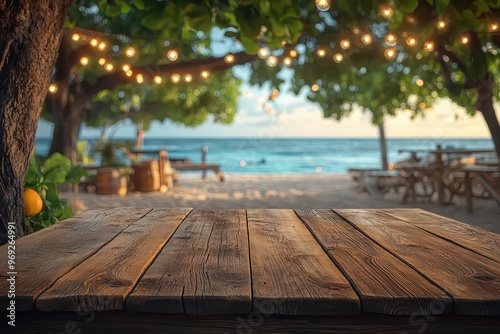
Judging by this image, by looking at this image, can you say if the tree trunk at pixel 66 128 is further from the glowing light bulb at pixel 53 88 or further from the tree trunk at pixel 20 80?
the tree trunk at pixel 20 80

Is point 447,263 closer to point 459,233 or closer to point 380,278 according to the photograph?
point 380,278

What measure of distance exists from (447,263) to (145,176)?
Result: 1009 cm

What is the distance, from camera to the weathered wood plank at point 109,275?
1.18m

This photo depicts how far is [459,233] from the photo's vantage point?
6.54 feet

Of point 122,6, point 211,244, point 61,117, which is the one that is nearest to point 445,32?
point 122,6

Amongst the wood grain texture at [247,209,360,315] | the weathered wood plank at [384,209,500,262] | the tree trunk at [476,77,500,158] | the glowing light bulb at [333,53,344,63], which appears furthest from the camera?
the glowing light bulb at [333,53,344,63]

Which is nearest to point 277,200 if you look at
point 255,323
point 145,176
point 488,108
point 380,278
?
point 145,176

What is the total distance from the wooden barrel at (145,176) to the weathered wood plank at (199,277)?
934 centimetres

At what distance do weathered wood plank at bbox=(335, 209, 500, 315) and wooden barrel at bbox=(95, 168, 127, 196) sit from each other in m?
8.90

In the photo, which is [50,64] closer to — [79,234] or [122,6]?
[79,234]

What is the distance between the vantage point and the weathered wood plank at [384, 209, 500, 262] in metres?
1.71

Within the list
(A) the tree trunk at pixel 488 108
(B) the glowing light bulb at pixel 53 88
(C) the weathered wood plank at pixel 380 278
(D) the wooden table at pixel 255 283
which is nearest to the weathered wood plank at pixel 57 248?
(D) the wooden table at pixel 255 283

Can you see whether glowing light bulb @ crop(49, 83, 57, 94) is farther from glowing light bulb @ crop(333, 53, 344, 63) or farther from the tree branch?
glowing light bulb @ crop(333, 53, 344, 63)


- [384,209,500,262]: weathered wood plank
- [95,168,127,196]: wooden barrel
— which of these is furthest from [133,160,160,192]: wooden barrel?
[384,209,500,262]: weathered wood plank
